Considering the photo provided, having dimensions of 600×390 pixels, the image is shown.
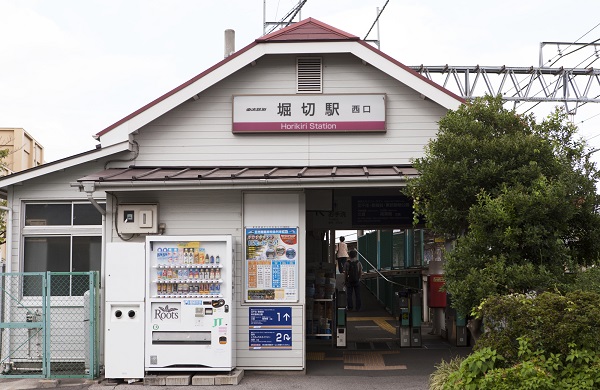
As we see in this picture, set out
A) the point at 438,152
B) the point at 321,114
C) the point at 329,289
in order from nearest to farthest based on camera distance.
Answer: the point at 438,152
the point at 321,114
the point at 329,289

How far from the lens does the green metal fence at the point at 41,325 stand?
466 inches

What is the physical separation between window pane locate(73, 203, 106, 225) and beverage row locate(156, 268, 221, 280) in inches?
83.5

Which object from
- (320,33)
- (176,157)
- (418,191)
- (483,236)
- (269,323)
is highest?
(320,33)

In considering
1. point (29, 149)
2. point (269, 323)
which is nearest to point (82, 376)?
point (269, 323)

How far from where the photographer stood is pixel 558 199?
29.2 ft

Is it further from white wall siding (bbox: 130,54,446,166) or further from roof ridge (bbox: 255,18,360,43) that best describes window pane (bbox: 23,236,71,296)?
roof ridge (bbox: 255,18,360,43)

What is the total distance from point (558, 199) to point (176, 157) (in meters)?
6.50

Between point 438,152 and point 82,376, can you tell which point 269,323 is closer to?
point 82,376

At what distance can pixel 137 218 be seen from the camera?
1206 centimetres

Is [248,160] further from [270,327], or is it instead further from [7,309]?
[7,309]

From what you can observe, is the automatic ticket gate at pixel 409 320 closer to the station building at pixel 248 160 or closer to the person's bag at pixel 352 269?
the station building at pixel 248 160

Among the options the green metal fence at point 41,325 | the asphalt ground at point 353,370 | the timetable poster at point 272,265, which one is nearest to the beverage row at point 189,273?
the timetable poster at point 272,265

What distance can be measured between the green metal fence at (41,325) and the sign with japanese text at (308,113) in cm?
372

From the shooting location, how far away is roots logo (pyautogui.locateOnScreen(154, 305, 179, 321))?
11.3m
